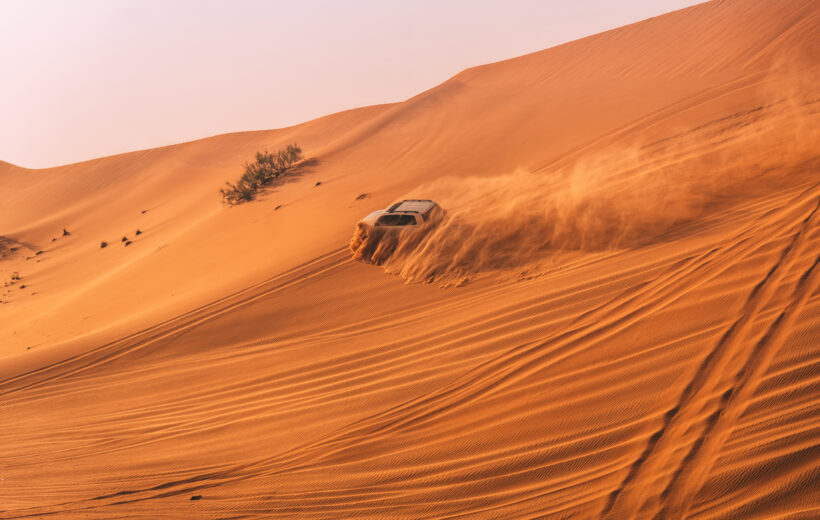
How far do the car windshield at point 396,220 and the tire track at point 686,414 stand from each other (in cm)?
564

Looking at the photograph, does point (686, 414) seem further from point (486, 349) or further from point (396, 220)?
point (396, 220)

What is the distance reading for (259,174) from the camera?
20219 millimetres

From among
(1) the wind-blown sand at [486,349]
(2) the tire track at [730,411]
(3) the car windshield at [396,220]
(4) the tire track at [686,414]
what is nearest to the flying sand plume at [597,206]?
(1) the wind-blown sand at [486,349]

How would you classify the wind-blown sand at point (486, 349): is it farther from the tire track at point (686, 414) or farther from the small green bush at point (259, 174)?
the small green bush at point (259, 174)

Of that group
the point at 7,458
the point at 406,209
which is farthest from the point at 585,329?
the point at 7,458

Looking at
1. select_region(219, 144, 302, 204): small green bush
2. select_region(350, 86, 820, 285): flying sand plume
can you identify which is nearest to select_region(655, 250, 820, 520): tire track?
select_region(350, 86, 820, 285): flying sand plume

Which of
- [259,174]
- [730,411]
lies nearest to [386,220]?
[730,411]

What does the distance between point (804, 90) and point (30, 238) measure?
31343mm

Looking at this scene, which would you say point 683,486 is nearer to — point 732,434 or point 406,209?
point 732,434

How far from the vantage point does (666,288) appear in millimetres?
6578

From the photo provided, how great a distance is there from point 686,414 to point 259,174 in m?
17.9

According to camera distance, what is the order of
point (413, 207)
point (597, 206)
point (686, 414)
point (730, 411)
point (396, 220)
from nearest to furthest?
1. point (730, 411)
2. point (686, 414)
3. point (597, 206)
4. point (396, 220)
5. point (413, 207)

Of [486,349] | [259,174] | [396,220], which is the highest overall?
[259,174]

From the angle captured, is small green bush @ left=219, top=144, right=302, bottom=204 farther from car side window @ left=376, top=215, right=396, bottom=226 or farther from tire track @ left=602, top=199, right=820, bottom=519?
tire track @ left=602, top=199, right=820, bottom=519
